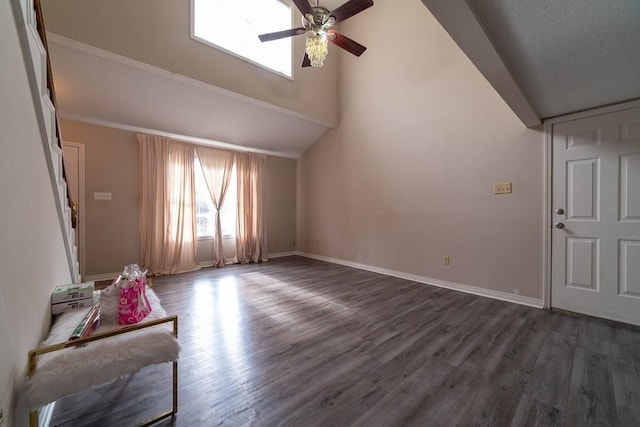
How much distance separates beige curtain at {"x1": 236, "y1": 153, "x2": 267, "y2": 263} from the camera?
508cm

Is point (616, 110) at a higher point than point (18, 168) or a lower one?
higher

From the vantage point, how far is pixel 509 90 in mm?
1949

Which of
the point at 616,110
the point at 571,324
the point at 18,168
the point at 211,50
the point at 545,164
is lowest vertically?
the point at 571,324

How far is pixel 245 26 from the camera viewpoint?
3988 mm

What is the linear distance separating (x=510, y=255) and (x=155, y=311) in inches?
140

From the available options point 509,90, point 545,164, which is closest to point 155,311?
point 509,90

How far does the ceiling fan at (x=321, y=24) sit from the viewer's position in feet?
7.27

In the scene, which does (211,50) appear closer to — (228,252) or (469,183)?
(228,252)

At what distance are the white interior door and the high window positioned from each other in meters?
2.41

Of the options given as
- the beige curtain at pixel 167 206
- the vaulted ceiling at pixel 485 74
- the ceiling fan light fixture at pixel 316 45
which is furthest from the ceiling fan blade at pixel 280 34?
the beige curtain at pixel 167 206

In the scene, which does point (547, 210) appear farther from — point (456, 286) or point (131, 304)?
point (131, 304)

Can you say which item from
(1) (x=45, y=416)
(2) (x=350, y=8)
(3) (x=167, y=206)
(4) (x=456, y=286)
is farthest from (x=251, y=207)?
(1) (x=45, y=416)

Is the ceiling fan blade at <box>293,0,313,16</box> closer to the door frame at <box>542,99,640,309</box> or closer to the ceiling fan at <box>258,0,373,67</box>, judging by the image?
the ceiling fan at <box>258,0,373,67</box>

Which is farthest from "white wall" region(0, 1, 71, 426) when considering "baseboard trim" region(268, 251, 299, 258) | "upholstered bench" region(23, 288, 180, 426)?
"baseboard trim" region(268, 251, 299, 258)
